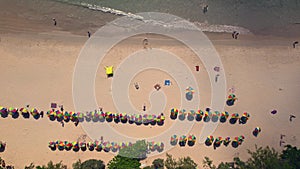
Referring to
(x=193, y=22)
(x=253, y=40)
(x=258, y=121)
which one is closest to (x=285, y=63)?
(x=253, y=40)

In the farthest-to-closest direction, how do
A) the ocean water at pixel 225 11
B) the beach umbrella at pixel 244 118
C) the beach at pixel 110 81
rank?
the ocean water at pixel 225 11 < the beach umbrella at pixel 244 118 < the beach at pixel 110 81

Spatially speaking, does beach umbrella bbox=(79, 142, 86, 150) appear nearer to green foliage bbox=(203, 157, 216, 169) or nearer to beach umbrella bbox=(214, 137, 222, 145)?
green foliage bbox=(203, 157, 216, 169)

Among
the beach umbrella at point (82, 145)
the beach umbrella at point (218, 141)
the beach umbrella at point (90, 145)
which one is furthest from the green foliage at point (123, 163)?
the beach umbrella at point (218, 141)

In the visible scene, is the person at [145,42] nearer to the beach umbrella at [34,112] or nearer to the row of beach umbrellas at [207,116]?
the row of beach umbrellas at [207,116]

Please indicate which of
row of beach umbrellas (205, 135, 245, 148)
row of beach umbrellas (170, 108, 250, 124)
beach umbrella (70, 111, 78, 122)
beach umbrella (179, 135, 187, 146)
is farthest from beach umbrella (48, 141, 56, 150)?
row of beach umbrellas (205, 135, 245, 148)

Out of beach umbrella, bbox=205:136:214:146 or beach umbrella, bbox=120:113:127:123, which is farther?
beach umbrella, bbox=120:113:127:123
